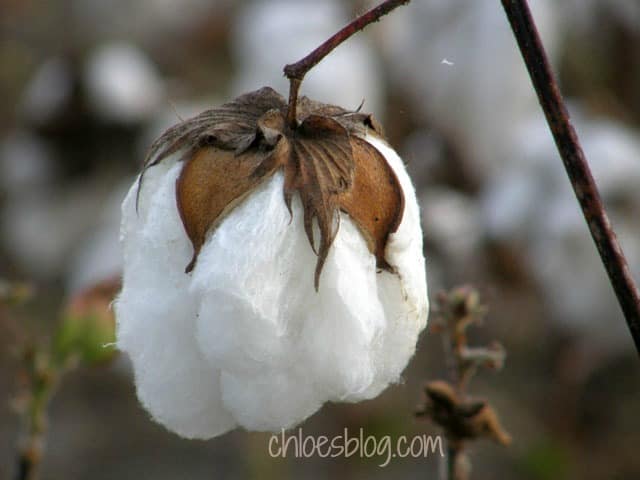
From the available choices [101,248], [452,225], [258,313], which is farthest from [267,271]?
[101,248]

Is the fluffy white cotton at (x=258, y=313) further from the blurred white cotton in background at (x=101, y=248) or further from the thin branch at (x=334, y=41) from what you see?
the blurred white cotton in background at (x=101, y=248)

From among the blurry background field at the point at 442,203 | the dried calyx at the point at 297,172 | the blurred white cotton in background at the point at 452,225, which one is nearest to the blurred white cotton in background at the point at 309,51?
the blurry background field at the point at 442,203

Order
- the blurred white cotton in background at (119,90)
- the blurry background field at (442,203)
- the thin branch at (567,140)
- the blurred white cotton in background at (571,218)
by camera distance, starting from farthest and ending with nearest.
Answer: the blurred white cotton in background at (119,90) < the blurry background field at (442,203) < the blurred white cotton in background at (571,218) < the thin branch at (567,140)

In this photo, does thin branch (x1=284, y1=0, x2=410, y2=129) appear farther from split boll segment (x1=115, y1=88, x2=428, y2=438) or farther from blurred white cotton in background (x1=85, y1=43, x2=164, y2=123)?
blurred white cotton in background (x1=85, y1=43, x2=164, y2=123)

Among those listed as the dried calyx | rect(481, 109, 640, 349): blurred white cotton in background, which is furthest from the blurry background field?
the dried calyx

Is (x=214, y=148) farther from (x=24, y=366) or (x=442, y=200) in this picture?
(x=442, y=200)

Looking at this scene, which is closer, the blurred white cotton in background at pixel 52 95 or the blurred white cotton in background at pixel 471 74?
the blurred white cotton in background at pixel 471 74

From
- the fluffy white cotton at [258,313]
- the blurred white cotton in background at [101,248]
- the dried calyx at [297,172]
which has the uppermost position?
the dried calyx at [297,172]

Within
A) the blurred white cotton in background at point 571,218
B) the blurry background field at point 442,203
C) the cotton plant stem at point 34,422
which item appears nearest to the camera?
the cotton plant stem at point 34,422
